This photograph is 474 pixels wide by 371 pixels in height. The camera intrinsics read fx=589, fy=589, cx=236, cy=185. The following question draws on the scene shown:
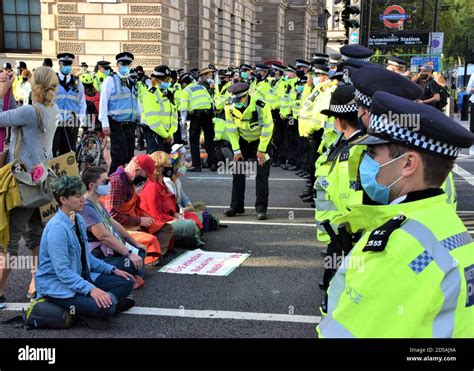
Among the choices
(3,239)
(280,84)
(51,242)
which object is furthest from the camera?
(280,84)

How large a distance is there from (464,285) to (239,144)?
759 cm

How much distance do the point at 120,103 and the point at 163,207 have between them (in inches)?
163

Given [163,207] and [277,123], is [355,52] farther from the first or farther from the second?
[277,123]

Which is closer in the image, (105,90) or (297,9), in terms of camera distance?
(105,90)

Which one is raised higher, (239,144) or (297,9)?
(297,9)

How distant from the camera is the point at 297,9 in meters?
56.0

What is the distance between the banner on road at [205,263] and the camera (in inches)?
249

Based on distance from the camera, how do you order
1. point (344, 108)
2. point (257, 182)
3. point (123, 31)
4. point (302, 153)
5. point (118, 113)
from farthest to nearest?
1. point (123, 31)
2. point (302, 153)
3. point (118, 113)
4. point (257, 182)
5. point (344, 108)

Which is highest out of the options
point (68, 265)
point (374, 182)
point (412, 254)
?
point (374, 182)

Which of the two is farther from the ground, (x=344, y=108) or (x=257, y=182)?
(x=344, y=108)

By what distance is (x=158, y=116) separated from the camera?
11.3 meters

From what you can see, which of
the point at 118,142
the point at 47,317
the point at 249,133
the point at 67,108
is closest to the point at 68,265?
the point at 47,317

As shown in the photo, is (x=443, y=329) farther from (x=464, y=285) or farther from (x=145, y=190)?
(x=145, y=190)

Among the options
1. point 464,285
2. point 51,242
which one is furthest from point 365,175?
point 51,242
